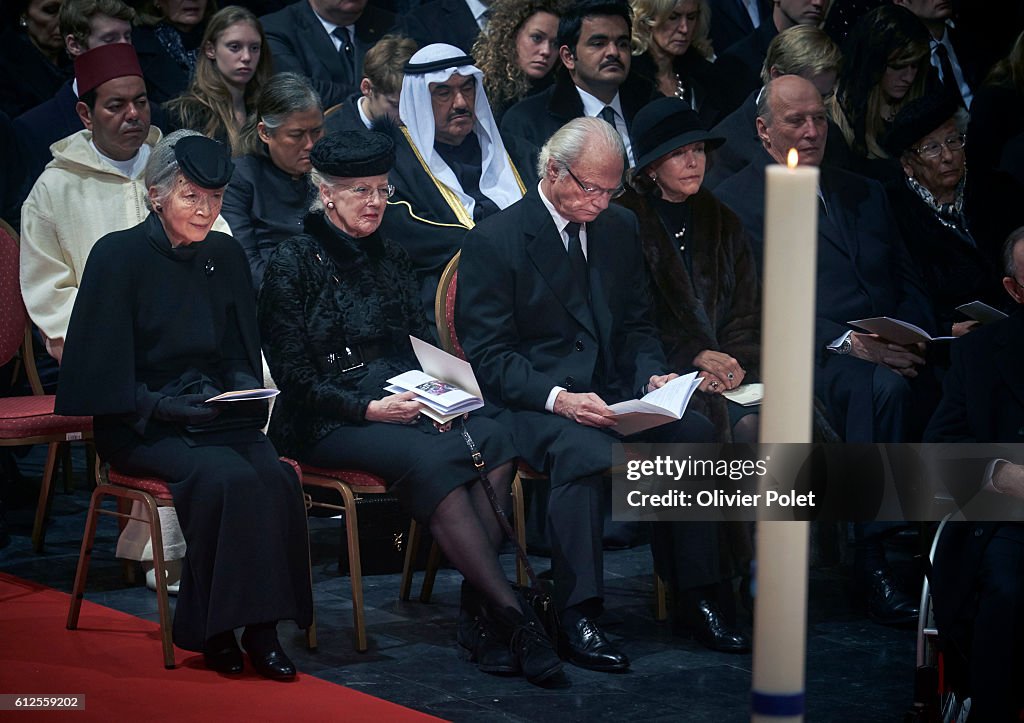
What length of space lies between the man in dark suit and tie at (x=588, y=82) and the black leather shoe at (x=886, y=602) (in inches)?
80.4

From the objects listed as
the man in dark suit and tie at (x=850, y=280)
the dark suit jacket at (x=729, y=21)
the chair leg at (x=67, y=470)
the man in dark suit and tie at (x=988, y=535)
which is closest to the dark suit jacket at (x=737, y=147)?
the man in dark suit and tie at (x=850, y=280)

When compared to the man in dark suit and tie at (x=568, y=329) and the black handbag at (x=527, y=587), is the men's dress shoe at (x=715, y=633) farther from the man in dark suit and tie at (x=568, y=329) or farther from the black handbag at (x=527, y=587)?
the black handbag at (x=527, y=587)

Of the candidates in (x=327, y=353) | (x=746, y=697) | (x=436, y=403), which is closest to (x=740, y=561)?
(x=746, y=697)

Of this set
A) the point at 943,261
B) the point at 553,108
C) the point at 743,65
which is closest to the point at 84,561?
the point at 553,108

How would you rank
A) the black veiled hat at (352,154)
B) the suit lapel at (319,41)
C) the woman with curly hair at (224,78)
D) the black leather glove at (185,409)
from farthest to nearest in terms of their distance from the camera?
the suit lapel at (319,41)
the woman with curly hair at (224,78)
the black veiled hat at (352,154)
the black leather glove at (185,409)

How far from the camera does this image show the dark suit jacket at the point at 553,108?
546cm

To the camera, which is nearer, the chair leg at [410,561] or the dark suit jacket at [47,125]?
the chair leg at [410,561]

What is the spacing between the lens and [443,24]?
20.2 feet

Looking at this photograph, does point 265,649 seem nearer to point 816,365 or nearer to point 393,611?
point 393,611

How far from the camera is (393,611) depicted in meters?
4.19

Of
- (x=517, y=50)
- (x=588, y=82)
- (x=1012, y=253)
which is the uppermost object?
(x=517, y=50)

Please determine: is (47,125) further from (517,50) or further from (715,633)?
(715,633)

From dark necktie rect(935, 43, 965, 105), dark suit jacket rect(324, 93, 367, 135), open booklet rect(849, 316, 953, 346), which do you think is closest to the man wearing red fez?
dark suit jacket rect(324, 93, 367, 135)

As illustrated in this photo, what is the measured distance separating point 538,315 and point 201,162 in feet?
3.61
